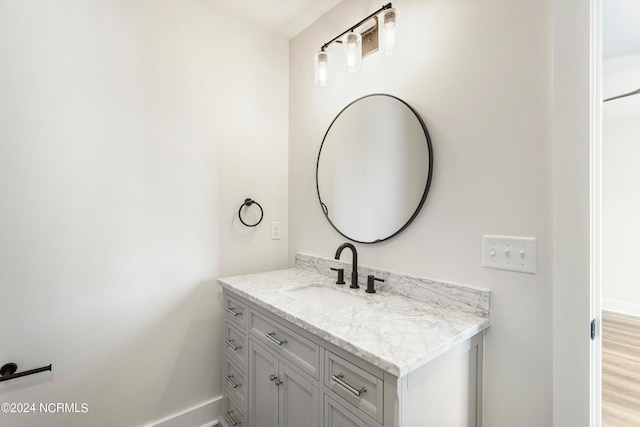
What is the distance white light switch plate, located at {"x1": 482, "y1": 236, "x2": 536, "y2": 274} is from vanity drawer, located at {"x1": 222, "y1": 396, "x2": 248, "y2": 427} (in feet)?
4.61

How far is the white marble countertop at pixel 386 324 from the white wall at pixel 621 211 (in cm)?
379

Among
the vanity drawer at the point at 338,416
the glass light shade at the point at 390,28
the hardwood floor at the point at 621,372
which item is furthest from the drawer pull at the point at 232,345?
the hardwood floor at the point at 621,372

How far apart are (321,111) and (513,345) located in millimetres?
1576

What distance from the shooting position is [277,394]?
127 cm

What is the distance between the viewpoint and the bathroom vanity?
888 millimetres

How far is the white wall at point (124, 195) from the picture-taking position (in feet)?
4.34

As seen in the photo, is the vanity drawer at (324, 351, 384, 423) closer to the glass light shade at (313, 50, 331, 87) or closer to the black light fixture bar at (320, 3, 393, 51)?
the glass light shade at (313, 50, 331, 87)

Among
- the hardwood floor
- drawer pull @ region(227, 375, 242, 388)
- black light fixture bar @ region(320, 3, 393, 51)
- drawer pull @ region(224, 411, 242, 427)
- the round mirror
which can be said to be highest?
black light fixture bar @ region(320, 3, 393, 51)

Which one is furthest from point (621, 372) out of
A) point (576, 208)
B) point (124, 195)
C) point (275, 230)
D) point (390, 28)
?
point (124, 195)

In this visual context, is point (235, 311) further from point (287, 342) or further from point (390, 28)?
point (390, 28)

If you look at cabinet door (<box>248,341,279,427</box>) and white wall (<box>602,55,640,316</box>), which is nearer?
cabinet door (<box>248,341,279,427</box>)

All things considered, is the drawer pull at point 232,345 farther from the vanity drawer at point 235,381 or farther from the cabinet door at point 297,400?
the cabinet door at point 297,400

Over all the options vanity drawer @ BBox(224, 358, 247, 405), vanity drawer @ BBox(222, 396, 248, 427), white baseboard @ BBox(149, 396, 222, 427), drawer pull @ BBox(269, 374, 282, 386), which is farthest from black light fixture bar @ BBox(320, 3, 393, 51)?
white baseboard @ BBox(149, 396, 222, 427)

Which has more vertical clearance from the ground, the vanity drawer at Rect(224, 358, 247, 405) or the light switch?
the light switch
